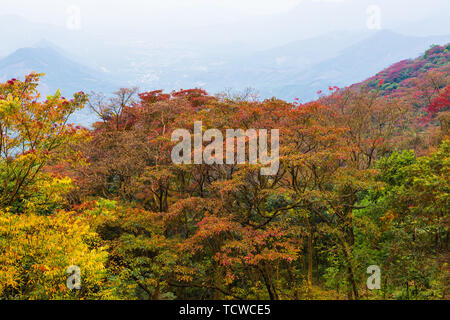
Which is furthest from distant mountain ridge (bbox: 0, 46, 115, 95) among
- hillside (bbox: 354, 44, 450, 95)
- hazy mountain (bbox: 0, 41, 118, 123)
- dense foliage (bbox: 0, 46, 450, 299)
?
dense foliage (bbox: 0, 46, 450, 299)

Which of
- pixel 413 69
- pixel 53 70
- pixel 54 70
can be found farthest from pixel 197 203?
pixel 54 70

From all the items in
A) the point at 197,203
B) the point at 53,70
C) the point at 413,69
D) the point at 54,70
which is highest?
the point at 54,70

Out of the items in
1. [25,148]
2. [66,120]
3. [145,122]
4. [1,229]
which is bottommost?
[1,229]

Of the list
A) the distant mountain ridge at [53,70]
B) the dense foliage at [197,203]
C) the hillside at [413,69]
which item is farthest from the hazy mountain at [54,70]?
the dense foliage at [197,203]

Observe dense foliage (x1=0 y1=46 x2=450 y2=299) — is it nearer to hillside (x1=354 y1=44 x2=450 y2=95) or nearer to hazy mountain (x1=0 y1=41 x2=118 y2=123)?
hillside (x1=354 y1=44 x2=450 y2=95)

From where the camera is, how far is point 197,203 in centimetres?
1041

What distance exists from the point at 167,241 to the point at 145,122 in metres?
6.83

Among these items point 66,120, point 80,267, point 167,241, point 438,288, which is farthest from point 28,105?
point 438,288

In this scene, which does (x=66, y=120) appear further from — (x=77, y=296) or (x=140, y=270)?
(x=140, y=270)

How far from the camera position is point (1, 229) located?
7.02 m

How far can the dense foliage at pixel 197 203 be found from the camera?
25.0 feet

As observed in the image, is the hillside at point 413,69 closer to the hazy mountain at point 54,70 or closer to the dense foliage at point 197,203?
the dense foliage at point 197,203

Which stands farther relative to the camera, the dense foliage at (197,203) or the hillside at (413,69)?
the hillside at (413,69)

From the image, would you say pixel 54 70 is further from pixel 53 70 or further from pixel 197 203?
pixel 197 203
